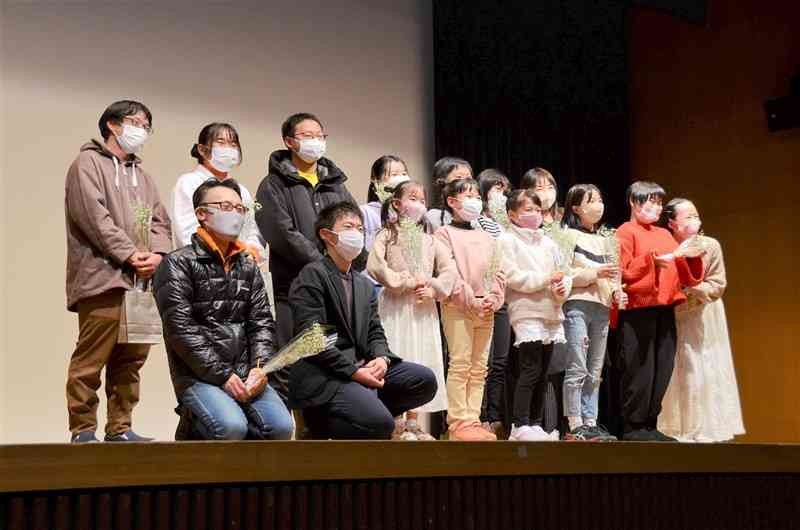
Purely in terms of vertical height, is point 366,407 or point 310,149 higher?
point 310,149

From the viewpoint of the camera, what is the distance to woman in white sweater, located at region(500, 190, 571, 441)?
18.0ft

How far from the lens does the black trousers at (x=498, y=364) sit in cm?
571

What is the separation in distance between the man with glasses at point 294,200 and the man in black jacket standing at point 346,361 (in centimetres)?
32

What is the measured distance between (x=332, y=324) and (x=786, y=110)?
552 centimetres

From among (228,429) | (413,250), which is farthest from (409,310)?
(228,429)

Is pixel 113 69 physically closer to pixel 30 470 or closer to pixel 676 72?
pixel 30 470

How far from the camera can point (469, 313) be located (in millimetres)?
5309

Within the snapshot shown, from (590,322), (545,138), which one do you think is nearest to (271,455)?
(590,322)

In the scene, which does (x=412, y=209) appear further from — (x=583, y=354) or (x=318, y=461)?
(x=318, y=461)

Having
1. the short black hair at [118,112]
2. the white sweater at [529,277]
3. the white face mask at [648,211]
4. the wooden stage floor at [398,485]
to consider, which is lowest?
the wooden stage floor at [398,485]

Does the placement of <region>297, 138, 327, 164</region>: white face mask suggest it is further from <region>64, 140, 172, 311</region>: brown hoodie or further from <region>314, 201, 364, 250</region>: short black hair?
<region>64, 140, 172, 311</region>: brown hoodie

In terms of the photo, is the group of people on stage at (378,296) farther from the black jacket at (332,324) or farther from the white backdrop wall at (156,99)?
the white backdrop wall at (156,99)

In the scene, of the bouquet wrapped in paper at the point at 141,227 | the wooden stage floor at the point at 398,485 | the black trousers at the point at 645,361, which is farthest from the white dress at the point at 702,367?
the bouquet wrapped in paper at the point at 141,227

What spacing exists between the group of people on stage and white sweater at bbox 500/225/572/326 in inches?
0.4
